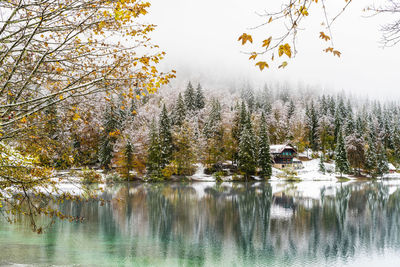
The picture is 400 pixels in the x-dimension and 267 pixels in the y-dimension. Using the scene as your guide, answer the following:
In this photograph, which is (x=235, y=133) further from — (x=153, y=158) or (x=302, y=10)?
(x=302, y=10)

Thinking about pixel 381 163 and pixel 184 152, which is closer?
pixel 184 152

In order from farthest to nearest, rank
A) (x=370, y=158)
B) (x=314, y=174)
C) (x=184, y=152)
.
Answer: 1. (x=370, y=158)
2. (x=314, y=174)
3. (x=184, y=152)

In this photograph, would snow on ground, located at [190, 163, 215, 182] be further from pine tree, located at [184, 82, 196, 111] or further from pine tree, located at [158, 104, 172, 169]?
pine tree, located at [184, 82, 196, 111]

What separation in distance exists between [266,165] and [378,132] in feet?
166

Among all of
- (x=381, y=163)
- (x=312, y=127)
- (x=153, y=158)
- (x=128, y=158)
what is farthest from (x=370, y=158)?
(x=128, y=158)

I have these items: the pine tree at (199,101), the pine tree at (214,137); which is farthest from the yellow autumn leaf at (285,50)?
the pine tree at (199,101)

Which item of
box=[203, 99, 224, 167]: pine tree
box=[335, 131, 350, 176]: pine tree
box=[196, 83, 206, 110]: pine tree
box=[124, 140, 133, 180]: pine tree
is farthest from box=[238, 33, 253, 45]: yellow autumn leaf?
box=[196, 83, 206, 110]: pine tree

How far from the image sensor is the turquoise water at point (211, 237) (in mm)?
11789

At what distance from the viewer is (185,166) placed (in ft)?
160

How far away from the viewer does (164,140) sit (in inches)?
1965

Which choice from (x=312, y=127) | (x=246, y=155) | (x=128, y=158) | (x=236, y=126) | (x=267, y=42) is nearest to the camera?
(x=267, y=42)

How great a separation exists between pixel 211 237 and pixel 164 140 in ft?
117

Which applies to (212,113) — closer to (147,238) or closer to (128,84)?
(147,238)

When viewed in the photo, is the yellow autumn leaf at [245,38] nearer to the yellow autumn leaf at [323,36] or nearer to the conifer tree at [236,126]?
the yellow autumn leaf at [323,36]
